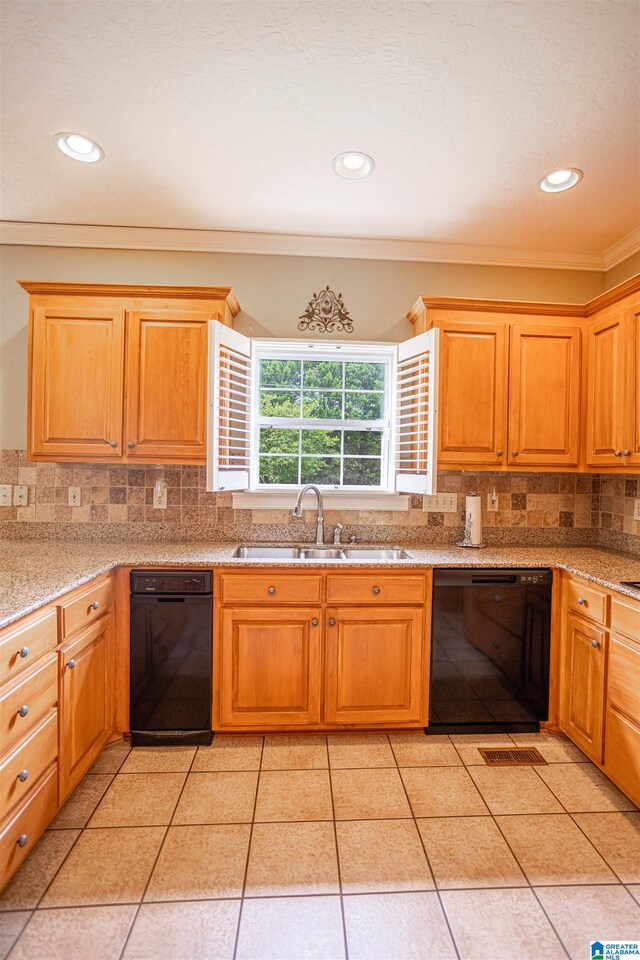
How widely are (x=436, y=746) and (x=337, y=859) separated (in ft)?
2.77

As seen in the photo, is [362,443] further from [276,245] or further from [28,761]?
[28,761]

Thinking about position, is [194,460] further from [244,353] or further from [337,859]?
[337,859]

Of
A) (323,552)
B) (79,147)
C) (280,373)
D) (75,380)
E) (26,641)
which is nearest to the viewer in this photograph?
(26,641)

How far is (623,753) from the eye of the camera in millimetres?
1899

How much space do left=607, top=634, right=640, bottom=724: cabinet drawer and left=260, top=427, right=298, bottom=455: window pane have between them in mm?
1971

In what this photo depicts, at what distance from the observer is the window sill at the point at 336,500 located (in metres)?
2.83

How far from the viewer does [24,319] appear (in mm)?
2775

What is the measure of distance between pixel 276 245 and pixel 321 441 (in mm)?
1231

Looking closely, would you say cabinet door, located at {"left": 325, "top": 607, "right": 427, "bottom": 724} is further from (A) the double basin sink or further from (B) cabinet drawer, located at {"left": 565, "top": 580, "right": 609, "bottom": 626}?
(B) cabinet drawer, located at {"left": 565, "top": 580, "right": 609, "bottom": 626}

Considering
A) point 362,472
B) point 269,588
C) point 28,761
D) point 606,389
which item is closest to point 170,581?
point 269,588

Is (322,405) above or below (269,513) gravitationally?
above

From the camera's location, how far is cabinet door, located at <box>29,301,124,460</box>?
246 centimetres

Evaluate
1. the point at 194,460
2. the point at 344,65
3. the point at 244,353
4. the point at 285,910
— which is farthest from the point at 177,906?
the point at 344,65

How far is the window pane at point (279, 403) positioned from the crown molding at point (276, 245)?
848mm
